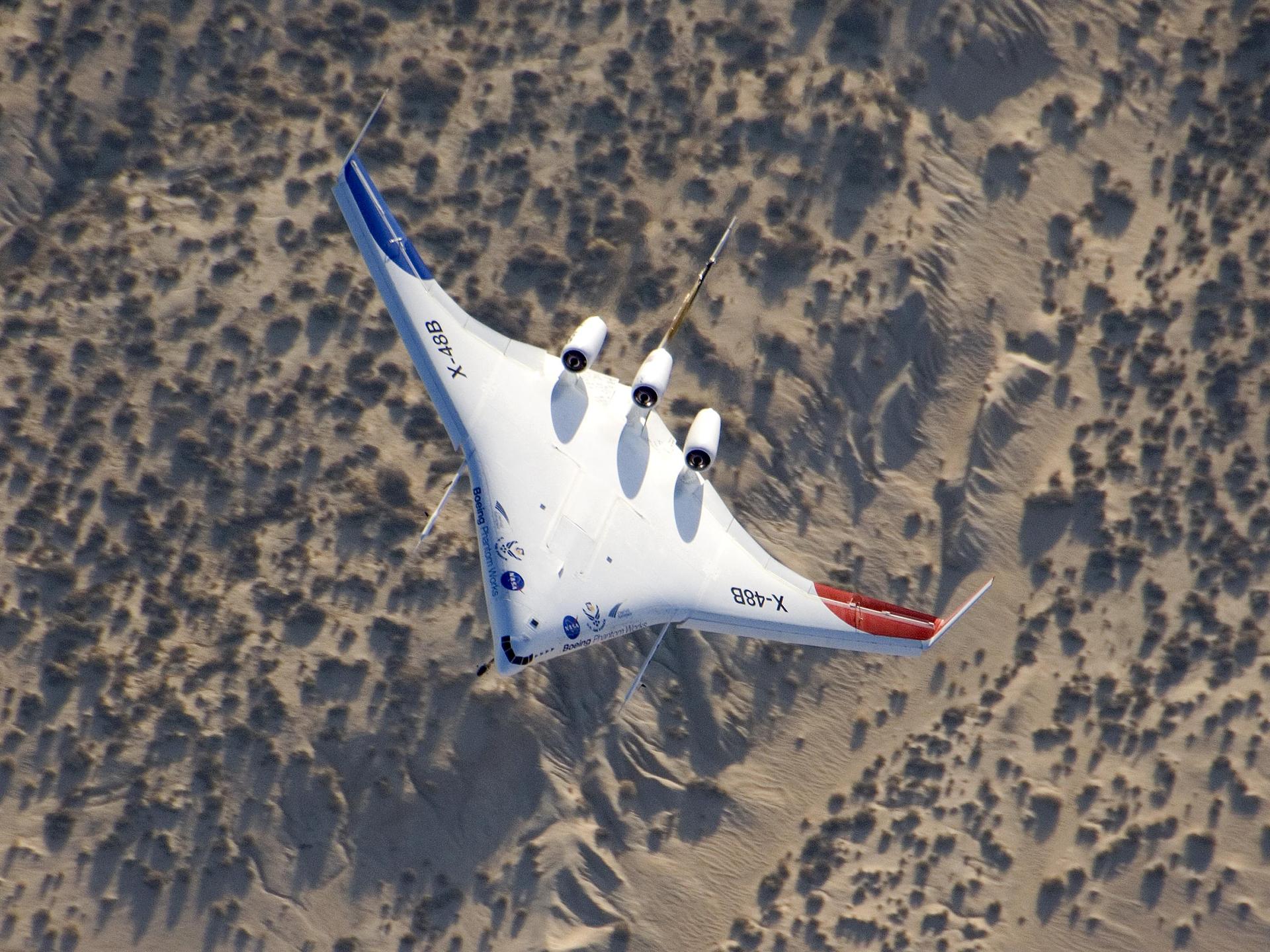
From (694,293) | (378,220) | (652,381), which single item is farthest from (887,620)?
(378,220)

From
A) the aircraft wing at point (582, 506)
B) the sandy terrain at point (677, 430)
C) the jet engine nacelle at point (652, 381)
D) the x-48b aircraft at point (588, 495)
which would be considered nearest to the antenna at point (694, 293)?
the x-48b aircraft at point (588, 495)

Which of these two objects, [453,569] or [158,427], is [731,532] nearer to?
[453,569]

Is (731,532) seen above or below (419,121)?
below

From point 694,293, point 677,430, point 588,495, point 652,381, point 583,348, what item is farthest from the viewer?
point 677,430

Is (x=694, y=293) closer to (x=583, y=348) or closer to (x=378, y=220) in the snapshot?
(x=583, y=348)

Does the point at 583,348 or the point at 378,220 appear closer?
the point at 583,348

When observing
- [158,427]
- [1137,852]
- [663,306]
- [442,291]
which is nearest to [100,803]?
[158,427]

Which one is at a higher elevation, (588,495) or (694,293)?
(694,293)
